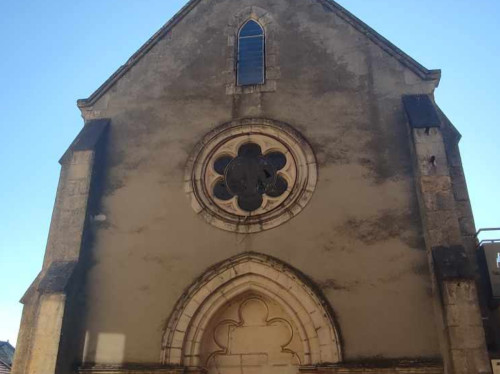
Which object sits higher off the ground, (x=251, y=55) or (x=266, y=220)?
(x=251, y=55)

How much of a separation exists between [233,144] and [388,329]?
4540 millimetres

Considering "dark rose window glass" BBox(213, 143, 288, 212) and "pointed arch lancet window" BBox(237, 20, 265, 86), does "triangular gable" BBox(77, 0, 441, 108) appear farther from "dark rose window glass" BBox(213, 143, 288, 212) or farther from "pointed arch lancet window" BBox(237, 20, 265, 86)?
"dark rose window glass" BBox(213, 143, 288, 212)

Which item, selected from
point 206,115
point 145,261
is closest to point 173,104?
point 206,115

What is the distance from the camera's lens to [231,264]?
9.14 metres

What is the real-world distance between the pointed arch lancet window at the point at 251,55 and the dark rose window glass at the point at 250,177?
168 cm

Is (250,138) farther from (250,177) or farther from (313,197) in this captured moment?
(313,197)

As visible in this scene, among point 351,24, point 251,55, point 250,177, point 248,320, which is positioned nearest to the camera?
point 248,320

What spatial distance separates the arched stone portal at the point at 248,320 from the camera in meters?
8.66

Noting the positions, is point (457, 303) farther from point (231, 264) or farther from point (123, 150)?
point (123, 150)

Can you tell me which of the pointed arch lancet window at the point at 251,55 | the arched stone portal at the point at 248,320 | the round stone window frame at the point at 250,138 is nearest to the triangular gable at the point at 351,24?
the pointed arch lancet window at the point at 251,55

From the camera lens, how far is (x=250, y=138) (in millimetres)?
10359

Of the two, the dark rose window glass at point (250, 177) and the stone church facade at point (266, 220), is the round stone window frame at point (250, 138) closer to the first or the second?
the stone church facade at point (266, 220)

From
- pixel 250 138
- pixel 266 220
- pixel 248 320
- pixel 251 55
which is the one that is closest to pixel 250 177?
pixel 250 138

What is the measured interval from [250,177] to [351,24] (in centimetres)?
409
